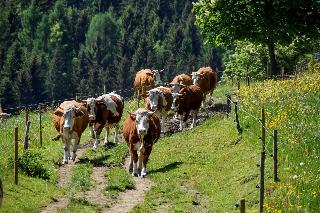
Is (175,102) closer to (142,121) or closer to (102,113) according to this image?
(102,113)

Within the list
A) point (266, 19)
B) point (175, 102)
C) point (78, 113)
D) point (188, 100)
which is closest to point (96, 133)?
point (78, 113)

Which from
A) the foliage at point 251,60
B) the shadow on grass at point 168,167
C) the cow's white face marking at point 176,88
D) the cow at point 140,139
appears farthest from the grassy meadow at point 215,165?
the foliage at point 251,60

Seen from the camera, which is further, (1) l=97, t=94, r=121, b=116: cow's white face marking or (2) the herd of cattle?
(1) l=97, t=94, r=121, b=116: cow's white face marking

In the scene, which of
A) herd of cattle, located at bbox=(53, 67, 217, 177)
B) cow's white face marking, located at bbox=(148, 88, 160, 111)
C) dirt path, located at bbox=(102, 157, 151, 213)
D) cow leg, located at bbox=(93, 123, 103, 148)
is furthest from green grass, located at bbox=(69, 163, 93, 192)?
cow's white face marking, located at bbox=(148, 88, 160, 111)

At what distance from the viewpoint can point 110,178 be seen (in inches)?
946

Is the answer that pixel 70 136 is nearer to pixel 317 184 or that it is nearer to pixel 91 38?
pixel 317 184

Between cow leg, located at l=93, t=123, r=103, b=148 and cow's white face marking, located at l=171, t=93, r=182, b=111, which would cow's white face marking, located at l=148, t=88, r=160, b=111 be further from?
cow leg, located at l=93, t=123, r=103, b=148

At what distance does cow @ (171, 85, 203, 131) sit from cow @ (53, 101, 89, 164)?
20.5 feet

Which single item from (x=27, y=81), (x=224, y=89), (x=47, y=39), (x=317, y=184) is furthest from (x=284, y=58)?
(x=47, y=39)

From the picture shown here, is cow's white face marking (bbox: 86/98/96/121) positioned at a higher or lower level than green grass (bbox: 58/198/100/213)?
higher

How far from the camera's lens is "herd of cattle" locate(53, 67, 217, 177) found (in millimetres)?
Answer: 25156

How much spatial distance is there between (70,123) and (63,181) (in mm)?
4197

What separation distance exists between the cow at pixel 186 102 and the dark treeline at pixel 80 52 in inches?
4305

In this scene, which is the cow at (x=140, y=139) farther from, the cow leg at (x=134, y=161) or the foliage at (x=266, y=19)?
the foliage at (x=266, y=19)
